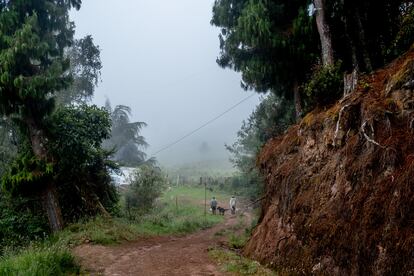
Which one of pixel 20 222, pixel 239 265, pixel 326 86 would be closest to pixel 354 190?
pixel 239 265

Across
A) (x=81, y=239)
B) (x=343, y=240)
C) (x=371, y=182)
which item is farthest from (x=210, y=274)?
(x=81, y=239)

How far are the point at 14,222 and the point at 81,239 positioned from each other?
4482 mm

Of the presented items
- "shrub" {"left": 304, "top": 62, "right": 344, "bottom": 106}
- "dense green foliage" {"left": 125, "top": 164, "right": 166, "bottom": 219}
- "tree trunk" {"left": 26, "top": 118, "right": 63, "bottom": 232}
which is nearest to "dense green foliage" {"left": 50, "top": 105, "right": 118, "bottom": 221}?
"tree trunk" {"left": 26, "top": 118, "right": 63, "bottom": 232}

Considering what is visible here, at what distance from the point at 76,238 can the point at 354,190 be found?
9333 millimetres

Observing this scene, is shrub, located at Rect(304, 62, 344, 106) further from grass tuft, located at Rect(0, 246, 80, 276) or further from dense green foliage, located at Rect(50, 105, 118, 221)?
dense green foliage, located at Rect(50, 105, 118, 221)

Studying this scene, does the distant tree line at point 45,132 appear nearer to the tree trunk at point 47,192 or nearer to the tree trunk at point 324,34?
the tree trunk at point 47,192

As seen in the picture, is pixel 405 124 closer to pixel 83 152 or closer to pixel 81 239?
pixel 81 239

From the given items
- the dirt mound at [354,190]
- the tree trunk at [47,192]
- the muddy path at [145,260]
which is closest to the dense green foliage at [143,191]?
the tree trunk at [47,192]

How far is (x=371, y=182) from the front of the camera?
6.04 metres

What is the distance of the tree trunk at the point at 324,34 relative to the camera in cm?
1094

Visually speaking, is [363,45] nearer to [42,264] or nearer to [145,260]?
[145,260]

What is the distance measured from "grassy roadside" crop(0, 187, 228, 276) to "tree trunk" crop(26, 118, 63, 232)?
0.74m

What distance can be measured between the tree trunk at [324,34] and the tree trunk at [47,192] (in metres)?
10.8

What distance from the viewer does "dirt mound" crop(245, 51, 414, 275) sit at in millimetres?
5336
